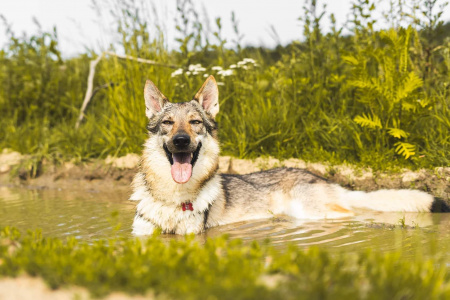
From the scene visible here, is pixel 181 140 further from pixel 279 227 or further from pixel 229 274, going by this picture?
pixel 229 274

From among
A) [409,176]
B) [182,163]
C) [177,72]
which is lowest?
[409,176]

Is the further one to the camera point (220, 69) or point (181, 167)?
point (220, 69)

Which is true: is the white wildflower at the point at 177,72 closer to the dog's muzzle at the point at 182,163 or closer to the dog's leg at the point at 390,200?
the dog's muzzle at the point at 182,163

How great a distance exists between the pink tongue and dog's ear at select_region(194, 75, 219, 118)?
3.03ft

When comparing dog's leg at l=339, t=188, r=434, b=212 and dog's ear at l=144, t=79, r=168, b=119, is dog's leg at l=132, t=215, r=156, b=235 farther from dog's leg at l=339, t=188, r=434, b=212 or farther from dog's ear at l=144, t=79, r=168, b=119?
dog's leg at l=339, t=188, r=434, b=212

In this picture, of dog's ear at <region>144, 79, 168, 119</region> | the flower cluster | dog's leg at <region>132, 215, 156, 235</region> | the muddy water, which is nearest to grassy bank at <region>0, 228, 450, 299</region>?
the muddy water

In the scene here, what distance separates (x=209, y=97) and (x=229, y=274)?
142 inches

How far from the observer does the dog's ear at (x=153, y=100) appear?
557 centimetres

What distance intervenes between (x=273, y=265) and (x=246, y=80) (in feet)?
21.0

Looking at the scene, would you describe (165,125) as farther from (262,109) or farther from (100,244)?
(262,109)

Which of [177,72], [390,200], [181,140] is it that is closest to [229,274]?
[181,140]

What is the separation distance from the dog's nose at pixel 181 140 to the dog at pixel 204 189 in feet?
0.04

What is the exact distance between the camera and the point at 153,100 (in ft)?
18.6

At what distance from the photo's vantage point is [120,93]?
8648 millimetres
